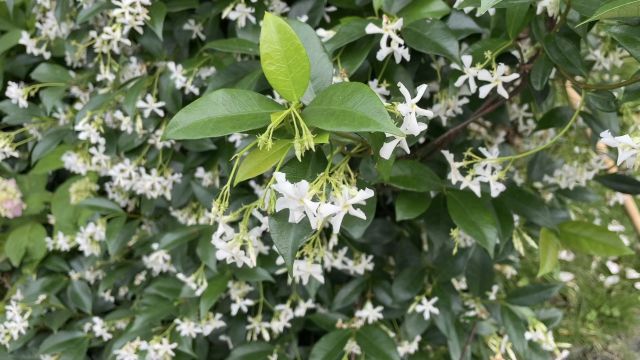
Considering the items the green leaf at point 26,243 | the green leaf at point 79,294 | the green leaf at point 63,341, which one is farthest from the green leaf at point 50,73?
the green leaf at point 63,341

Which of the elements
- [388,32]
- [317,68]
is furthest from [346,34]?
[317,68]

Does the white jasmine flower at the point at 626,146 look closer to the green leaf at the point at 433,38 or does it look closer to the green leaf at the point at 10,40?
the green leaf at the point at 433,38

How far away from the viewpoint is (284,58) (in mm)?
652

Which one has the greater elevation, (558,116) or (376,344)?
(558,116)

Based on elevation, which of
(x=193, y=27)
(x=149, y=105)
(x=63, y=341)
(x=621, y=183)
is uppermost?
(x=193, y=27)

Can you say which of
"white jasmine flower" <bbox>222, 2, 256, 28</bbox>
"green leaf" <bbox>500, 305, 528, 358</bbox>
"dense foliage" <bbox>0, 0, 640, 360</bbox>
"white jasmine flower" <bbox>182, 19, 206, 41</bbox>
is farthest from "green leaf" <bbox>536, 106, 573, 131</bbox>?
"white jasmine flower" <bbox>182, 19, 206, 41</bbox>

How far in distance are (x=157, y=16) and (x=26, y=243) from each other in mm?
812

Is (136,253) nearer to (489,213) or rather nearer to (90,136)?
(90,136)

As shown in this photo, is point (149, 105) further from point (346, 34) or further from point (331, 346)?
point (331, 346)

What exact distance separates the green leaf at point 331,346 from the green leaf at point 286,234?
0.56 m

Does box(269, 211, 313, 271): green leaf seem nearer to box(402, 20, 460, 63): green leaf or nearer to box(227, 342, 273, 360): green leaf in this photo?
box(402, 20, 460, 63): green leaf

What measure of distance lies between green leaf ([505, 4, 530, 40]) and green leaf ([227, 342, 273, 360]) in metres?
0.86

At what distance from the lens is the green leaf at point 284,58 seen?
2.09 ft

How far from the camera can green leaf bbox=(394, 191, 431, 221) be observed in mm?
1011
